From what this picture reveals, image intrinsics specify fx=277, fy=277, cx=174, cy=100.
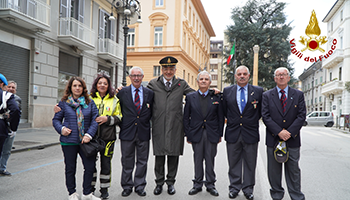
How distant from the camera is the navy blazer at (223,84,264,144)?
4441 millimetres

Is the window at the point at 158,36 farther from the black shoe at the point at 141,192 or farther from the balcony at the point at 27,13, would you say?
the black shoe at the point at 141,192

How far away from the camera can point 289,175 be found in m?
4.13

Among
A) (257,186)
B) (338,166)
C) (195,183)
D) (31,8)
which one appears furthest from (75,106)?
(31,8)

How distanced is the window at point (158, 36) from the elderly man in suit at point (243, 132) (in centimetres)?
3143

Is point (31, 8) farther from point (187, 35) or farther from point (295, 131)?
point (187, 35)

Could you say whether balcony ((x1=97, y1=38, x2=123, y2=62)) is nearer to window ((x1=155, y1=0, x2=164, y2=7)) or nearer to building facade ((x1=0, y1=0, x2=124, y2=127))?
building facade ((x1=0, y1=0, x2=124, y2=127))

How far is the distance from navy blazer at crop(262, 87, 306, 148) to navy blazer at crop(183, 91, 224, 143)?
0.77 metres

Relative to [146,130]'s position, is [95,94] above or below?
above

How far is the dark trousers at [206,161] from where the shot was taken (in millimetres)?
4566

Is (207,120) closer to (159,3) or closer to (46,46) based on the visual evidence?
(46,46)

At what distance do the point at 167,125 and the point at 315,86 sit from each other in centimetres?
5009

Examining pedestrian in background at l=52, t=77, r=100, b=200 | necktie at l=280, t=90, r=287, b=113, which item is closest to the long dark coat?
pedestrian in background at l=52, t=77, r=100, b=200

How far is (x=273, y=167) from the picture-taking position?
4.21m

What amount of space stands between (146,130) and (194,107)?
2.92 feet
